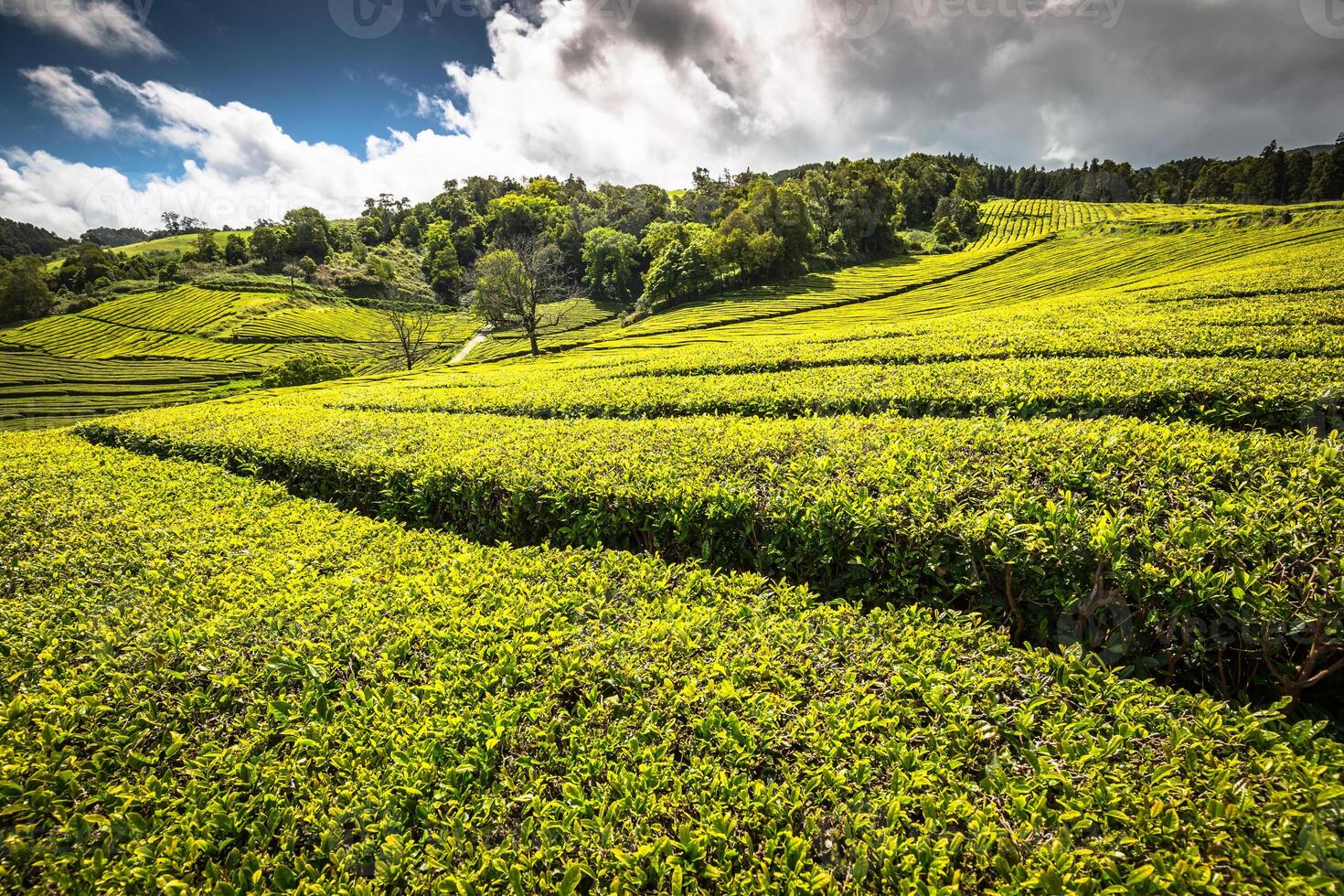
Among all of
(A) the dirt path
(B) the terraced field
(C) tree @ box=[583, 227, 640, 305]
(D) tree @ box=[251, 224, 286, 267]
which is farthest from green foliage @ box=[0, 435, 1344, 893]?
(D) tree @ box=[251, 224, 286, 267]

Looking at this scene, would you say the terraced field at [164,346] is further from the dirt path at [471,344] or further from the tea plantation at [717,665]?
the tea plantation at [717,665]

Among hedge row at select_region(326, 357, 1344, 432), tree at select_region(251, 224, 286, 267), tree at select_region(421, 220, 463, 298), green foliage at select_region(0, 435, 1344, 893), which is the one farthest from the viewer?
tree at select_region(421, 220, 463, 298)

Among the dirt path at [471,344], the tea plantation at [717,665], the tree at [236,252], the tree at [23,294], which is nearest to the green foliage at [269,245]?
the tree at [236,252]

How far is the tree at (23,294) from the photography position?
8075 centimetres

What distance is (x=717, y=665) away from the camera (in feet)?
10.6

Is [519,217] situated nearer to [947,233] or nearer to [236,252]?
[236,252]

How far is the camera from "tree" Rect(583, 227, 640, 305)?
9031 centimetres

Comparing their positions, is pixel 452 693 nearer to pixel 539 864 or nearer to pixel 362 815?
pixel 362 815

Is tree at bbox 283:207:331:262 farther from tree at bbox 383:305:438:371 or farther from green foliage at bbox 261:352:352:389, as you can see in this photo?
green foliage at bbox 261:352:352:389

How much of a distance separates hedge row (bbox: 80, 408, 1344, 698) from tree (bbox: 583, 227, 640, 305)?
85999mm

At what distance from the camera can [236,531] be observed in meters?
6.16

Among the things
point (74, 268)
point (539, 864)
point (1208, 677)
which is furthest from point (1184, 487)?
point (74, 268)

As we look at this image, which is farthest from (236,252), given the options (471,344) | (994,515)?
(994,515)

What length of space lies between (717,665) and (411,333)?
87409 millimetres
